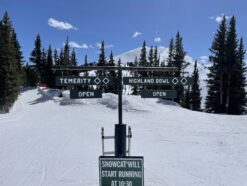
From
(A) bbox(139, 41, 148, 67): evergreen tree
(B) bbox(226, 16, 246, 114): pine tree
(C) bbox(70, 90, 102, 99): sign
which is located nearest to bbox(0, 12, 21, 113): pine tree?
(B) bbox(226, 16, 246, 114): pine tree

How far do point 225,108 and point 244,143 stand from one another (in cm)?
2237

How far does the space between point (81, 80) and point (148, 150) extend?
8343mm

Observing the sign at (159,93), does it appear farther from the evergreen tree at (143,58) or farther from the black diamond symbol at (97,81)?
the evergreen tree at (143,58)

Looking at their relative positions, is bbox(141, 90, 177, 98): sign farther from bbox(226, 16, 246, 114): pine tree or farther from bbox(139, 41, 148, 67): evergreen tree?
bbox(139, 41, 148, 67): evergreen tree

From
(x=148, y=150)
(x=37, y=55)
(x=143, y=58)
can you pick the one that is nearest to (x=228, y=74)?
(x=148, y=150)

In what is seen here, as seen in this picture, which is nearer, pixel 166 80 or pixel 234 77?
pixel 166 80

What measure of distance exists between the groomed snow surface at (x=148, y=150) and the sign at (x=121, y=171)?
2.44m

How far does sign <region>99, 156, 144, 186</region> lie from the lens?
6215mm

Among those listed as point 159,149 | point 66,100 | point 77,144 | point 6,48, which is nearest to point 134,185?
point 159,149

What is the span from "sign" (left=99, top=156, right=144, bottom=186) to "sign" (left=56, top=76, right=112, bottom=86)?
1.79 m

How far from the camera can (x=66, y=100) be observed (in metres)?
37.6

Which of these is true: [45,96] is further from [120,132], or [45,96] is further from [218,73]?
[120,132]

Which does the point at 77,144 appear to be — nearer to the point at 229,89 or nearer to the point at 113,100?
the point at 113,100

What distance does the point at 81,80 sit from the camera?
23.3 feet
